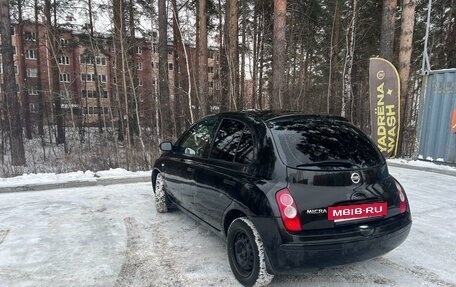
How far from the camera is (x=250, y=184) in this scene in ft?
9.98

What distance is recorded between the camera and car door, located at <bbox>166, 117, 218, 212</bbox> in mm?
4156

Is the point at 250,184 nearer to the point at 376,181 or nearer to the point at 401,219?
the point at 376,181

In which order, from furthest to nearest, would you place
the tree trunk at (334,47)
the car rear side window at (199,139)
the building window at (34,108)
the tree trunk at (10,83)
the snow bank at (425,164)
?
the building window at (34,108)
the tree trunk at (334,47)
the tree trunk at (10,83)
the snow bank at (425,164)
the car rear side window at (199,139)

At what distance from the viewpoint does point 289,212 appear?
2.75m

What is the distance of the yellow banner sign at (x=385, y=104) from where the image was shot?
1005 cm

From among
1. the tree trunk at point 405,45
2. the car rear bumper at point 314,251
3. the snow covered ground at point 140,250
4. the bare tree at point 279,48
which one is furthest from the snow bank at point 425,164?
the car rear bumper at point 314,251

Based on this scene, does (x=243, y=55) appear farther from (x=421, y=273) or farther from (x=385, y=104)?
(x=421, y=273)

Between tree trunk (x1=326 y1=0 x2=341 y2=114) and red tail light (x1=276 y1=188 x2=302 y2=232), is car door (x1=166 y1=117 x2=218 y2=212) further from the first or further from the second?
tree trunk (x1=326 y1=0 x2=341 y2=114)

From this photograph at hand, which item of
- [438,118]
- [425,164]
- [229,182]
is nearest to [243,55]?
[438,118]

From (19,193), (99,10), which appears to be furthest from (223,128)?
(99,10)

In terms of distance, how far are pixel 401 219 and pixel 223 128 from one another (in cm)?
204

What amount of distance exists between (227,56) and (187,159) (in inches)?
433

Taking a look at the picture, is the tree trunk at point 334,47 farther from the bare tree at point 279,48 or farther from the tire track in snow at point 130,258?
the tire track in snow at point 130,258

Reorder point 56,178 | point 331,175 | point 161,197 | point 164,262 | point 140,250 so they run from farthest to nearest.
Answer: point 56,178
point 161,197
point 140,250
point 164,262
point 331,175
